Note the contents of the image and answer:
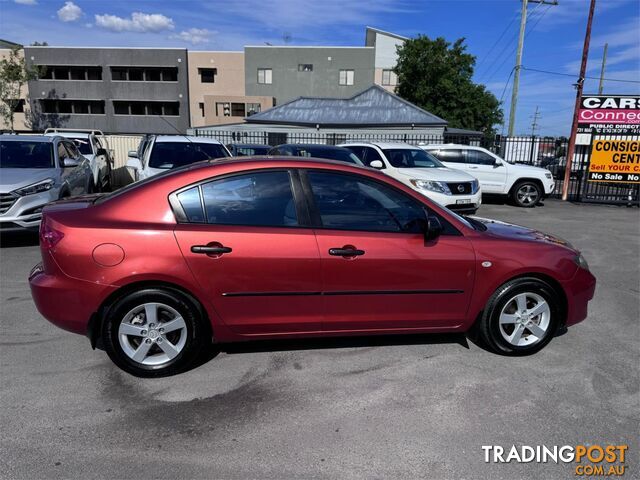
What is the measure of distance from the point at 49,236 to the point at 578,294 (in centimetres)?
416

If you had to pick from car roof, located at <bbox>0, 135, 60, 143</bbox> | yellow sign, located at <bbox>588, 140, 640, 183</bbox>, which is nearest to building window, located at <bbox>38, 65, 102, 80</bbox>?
car roof, located at <bbox>0, 135, 60, 143</bbox>

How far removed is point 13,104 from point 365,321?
51758mm

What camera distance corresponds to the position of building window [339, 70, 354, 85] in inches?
1921

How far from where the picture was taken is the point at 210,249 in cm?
337

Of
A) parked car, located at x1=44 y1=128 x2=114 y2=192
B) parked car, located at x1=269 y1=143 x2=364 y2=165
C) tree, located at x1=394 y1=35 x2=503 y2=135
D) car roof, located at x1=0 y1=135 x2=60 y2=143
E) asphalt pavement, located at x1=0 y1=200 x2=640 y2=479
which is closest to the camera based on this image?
asphalt pavement, located at x1=0 y1=200 x2=640 y2=479

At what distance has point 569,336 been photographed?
181 inches

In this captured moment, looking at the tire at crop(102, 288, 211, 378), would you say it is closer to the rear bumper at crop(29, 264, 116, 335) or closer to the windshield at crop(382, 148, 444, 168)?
the rear bumper at crop(29, 264, 116, 335)

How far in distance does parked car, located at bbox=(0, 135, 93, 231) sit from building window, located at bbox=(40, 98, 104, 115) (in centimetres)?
4458

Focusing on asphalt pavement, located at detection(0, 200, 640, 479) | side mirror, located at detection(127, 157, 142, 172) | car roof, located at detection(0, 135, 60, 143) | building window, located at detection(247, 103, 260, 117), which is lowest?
asphalt pavement, located at detection(0, 200, 640, 479)

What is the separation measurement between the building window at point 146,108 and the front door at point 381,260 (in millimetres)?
49418

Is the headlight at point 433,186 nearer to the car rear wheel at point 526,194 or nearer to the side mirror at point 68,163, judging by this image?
the car rear wheel at point 526,194

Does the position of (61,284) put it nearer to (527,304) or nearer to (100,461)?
(100,461)

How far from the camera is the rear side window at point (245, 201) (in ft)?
11.5

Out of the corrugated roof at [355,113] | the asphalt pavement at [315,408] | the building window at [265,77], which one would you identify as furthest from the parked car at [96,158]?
the building window at [265,77]
